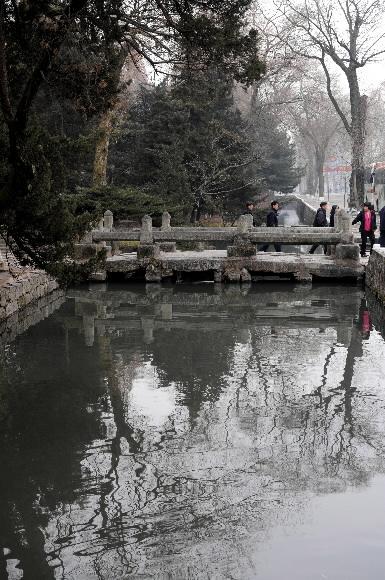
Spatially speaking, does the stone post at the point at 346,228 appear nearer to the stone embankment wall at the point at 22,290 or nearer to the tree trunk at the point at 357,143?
the stone embankment wall at the point at 22,290

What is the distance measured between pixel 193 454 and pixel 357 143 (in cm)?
3102

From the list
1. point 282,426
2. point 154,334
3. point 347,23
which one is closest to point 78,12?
point 154,334

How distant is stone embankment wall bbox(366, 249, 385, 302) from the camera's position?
1621 cm

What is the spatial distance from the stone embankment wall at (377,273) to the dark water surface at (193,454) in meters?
2.91

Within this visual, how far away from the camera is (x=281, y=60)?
39.4 metres

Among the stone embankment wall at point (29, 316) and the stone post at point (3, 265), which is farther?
the stone post at point (3, 265)

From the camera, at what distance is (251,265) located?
20.1 metres

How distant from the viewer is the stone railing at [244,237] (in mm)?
19922

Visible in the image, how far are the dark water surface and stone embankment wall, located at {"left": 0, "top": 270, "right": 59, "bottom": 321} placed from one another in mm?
1183

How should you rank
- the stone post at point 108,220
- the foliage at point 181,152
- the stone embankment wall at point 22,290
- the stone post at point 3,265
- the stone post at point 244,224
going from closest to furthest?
the stone embankment wall at point 22,290
the stone post at point 3,265
the stone post at point 244,224
the stone post at point 108,220
the foliage at point 181,152

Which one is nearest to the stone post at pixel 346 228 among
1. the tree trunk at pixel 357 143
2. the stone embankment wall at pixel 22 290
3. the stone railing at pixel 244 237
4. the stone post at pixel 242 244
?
the stone railing at pixel 244 237

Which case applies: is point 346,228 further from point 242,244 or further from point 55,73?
point 55,73

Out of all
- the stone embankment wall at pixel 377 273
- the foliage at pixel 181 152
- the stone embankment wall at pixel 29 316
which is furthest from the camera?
the foliage at pixel 181 152

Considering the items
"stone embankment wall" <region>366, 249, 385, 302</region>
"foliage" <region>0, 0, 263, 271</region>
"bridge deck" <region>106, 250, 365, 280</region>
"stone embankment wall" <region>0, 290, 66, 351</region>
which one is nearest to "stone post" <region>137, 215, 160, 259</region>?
"bridge deck" <region>106, 250, 365, 280</region>
